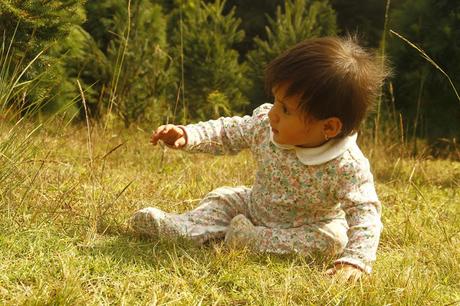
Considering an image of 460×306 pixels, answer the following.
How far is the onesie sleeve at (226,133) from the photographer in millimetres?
2496

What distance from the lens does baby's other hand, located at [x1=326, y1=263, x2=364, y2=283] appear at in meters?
2.00

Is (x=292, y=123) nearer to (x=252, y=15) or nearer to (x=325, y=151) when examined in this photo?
(x=325, y=151)

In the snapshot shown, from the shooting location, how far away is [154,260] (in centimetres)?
212

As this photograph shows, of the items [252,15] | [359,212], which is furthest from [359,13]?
[359,212]

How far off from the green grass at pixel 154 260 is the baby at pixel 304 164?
92 millimetres

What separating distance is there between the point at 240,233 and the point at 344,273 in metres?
0.46

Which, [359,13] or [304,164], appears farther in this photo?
[359,13]

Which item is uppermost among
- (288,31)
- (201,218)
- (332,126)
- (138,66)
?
(332,126)

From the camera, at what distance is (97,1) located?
598 cm

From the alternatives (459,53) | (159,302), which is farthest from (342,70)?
(459,53)

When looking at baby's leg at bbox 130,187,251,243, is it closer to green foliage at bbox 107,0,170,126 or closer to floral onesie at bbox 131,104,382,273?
floral onesie at bbox 131,104,382,273

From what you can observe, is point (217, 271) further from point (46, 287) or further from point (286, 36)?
point (286, 36)

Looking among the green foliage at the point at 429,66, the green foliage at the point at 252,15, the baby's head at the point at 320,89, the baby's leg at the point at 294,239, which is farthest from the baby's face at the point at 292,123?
the green foliage at the point at 252,15

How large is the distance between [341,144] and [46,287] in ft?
3.54
